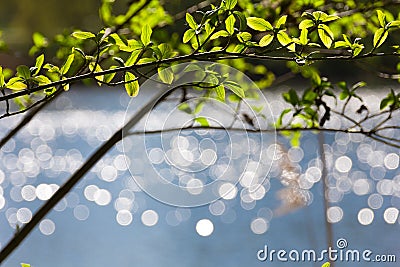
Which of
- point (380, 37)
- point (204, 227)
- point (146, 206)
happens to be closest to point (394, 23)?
point (380, 37)

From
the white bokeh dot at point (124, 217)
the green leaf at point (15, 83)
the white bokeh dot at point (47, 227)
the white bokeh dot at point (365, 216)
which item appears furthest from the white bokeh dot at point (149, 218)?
the green leaf at point (15, 83)

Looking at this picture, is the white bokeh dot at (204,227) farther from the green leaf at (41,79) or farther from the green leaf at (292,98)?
the green leaf at (41,79)

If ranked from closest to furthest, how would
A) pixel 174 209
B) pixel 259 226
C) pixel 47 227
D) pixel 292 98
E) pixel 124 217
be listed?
pixel 292 98, pixel 259 226, pixel 47 227, pixel 124 217, pixel 174 209

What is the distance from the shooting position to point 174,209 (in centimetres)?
650

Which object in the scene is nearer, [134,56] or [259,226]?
[134,56]

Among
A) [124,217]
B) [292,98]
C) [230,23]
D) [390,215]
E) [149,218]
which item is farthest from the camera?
[124,217]

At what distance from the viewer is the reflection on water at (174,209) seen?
4469 millimetres

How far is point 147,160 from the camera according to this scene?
681 mm

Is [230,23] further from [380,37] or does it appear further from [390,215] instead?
[390,215]

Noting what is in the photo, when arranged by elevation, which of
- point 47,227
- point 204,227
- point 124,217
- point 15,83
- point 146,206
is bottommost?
point 15,83

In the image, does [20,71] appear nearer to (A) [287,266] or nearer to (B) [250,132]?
(B) [250,132]

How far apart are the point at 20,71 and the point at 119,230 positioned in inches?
203

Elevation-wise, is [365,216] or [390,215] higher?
[390,215]

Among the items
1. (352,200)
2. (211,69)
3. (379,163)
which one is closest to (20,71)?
(211,69)
